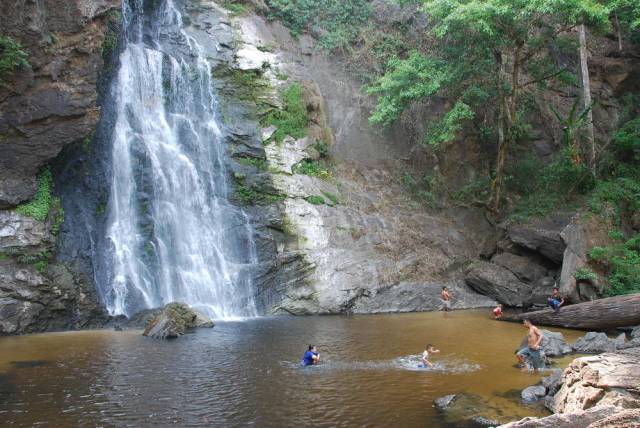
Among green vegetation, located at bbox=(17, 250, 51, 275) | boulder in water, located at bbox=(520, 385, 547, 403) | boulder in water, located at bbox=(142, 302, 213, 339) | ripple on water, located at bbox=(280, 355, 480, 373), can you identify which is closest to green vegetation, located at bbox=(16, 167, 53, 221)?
green vegetation, located at bbox=(17, 250, 51, 275)

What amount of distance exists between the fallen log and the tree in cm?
859

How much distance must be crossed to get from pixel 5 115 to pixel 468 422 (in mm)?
16218

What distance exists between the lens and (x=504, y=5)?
18812 millimetres

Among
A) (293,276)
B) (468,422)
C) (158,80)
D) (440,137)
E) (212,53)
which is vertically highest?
(212,53)

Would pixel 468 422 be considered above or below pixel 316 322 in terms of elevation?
below

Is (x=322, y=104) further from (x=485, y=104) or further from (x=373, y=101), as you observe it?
(x=485, y=104)

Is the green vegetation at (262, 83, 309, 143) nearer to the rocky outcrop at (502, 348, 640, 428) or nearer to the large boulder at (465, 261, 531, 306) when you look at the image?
the large boulder at (465, 261, 531, 306)

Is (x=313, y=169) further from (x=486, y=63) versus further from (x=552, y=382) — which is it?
(x=552, y=382)

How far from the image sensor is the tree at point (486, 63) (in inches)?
750

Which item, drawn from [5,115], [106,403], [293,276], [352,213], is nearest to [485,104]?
[352,213]

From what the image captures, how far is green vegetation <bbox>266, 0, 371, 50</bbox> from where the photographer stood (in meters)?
29.6

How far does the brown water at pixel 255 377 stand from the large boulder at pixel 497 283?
4633 mm

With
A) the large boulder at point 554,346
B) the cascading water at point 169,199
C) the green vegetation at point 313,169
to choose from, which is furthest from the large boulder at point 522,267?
the cascading water at point 169,199

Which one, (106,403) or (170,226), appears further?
(170,226)
